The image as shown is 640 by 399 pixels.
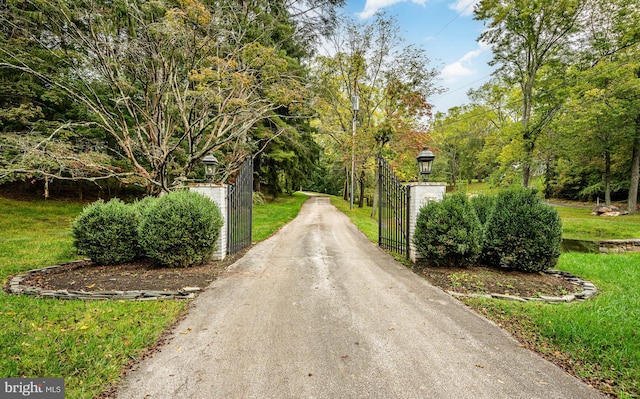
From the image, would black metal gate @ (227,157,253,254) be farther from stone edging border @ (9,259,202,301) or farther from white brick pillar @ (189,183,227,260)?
stone edging border @ (9,259,202,301)

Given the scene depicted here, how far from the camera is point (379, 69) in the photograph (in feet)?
54.4

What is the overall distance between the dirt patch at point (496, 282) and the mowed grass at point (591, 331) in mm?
409

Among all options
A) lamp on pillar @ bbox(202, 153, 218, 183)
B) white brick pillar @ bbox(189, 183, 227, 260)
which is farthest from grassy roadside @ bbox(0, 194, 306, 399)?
lamp on pillar @ bbox(202, 153, 218, 183)

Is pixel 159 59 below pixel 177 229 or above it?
above

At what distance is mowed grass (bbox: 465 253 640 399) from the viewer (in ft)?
7.58

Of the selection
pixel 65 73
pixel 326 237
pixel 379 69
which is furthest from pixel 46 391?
pixel 379 69

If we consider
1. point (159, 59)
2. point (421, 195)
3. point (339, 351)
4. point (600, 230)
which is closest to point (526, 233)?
point (421, 195)

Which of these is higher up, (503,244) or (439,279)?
(503,244)

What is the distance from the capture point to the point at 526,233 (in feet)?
16.1

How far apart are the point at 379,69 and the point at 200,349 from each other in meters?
17.0

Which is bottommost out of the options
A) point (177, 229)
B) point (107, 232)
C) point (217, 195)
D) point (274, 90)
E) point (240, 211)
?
point (107, 232)

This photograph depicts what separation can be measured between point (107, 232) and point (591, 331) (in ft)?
22.6

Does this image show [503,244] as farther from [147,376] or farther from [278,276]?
[147,376]

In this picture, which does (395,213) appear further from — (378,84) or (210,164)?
(378,84)
